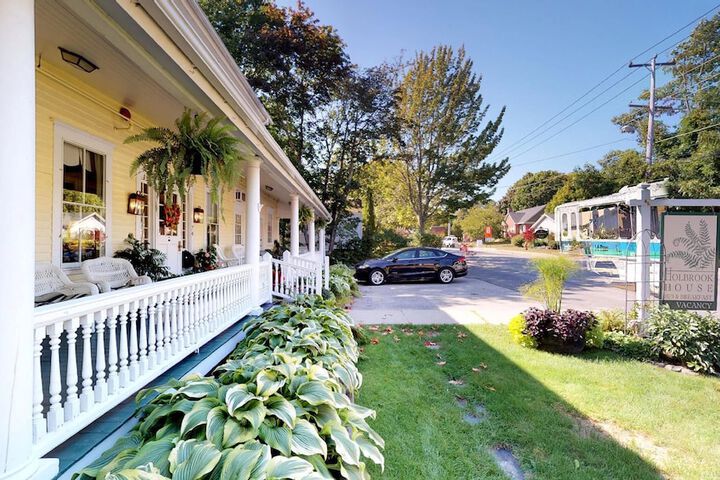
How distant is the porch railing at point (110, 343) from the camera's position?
69.3 inches

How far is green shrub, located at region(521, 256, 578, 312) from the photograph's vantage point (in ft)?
17.1

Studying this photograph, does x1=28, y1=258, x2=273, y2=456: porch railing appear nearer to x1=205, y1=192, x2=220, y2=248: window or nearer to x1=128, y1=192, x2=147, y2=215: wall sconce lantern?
x1=128, y1=192, x2=147, y2=215: wall sconce lantern

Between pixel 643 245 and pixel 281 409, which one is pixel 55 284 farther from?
pixel 643 245

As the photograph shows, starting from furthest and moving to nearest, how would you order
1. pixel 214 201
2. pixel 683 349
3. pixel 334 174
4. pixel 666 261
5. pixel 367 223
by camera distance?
pixel 367 223, pixel 334 174, pixel 666 261, pixel 683 349, pixel 214 201

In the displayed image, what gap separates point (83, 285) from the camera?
394 cm

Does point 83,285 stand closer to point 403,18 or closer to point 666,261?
point 666,261

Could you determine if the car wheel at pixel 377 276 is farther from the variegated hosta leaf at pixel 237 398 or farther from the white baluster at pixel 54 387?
the white baluster at pixel 54 387

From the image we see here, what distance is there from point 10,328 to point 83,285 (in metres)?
3.00

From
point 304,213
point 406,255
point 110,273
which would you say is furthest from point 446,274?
point 110,273

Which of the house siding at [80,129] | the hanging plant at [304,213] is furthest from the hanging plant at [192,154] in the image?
the hanging plant at [304,213]

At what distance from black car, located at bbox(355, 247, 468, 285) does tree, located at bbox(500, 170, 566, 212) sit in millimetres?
51701

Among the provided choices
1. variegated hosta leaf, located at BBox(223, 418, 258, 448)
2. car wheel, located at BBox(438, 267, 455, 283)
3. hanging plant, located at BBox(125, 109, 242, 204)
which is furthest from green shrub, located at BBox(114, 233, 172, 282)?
car wheel, located at BBox(438, 267, 455, 283)

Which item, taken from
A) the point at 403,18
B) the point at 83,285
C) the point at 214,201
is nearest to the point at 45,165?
the point at 83,285

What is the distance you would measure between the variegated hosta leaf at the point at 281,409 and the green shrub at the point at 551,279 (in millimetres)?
4720
